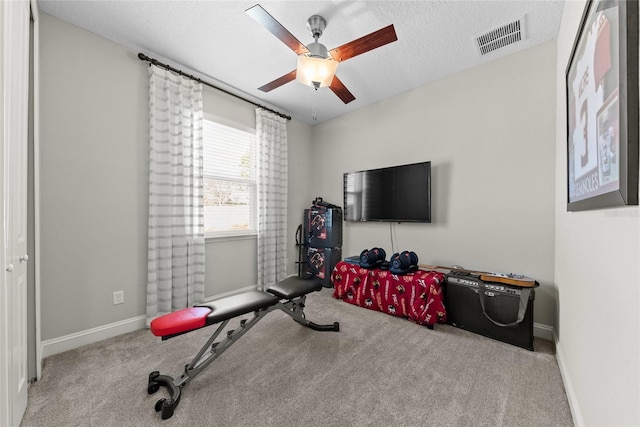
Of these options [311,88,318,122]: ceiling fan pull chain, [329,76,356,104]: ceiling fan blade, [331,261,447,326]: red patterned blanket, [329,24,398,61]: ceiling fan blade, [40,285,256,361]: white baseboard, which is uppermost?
[311,88,318,122]: ceiling fan pull chain

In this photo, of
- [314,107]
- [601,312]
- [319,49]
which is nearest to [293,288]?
[601,312]

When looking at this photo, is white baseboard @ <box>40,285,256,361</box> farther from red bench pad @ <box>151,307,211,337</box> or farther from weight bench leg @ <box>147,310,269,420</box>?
red bench pad @ <box>151,307,211,337</box>

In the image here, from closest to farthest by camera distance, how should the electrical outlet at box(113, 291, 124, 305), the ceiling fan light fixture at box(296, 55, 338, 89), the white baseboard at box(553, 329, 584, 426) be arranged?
the white baseboard at box(553, 329, 584, 426)
the ceiling fan light fixture at box(296, 55, 338, 89)
the electrical outlet at box(113, 291, 124, 305)

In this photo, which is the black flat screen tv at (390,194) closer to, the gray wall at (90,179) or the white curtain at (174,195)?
the white curtain at (174,195)

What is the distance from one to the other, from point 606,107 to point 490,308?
1877 millimetres

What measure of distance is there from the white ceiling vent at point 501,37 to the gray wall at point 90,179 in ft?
10.8

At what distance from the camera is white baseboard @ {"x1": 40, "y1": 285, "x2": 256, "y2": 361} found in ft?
6.54

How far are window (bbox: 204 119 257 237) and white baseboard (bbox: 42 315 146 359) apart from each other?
1108 millimetres

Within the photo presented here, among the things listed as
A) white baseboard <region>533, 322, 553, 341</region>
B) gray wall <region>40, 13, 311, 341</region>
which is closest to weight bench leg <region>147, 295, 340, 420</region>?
gray wall <region>40, 13, 311, 341</region>

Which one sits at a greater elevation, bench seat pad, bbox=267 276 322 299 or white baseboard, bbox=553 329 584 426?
bench seat pad, bbox=267 276 322 299

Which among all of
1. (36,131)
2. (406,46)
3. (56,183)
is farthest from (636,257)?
(56,183)

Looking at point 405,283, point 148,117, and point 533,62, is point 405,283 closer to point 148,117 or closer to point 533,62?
point 533,62

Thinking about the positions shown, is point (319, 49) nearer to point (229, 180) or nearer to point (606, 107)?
point (606, 107)

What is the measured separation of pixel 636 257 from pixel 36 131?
3.18 metres
